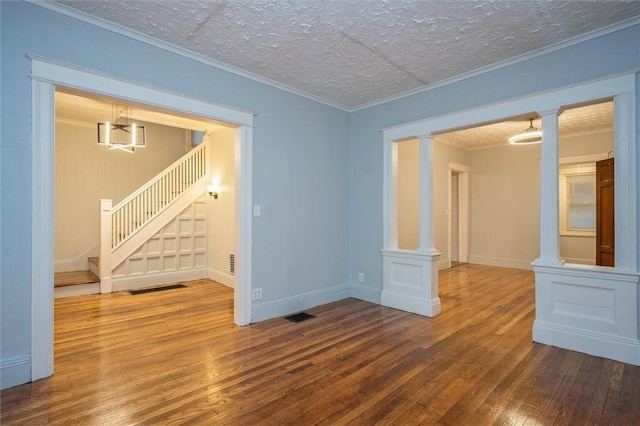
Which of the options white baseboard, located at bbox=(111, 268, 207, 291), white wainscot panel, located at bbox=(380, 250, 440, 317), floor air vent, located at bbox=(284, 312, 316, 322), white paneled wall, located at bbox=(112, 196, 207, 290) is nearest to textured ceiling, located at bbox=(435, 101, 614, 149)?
white wainscot panel, located at bbox=(380, 250, 440, 317)

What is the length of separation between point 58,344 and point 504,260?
7.75 metres

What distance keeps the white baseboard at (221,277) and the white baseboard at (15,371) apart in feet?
9.81

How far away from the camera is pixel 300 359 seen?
2684 mm

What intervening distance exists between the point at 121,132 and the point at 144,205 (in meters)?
1.24

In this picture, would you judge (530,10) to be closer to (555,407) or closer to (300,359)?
(555,407)

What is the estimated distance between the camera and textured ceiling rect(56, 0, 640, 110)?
235 centimetres

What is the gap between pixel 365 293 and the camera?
4496 mm

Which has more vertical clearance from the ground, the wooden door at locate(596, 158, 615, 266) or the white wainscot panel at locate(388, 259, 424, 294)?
the wooden door at locate(596, 158, 615, 266)

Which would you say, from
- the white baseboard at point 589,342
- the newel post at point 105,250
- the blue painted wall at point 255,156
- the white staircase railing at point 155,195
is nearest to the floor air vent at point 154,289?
the newel post at point 105,250

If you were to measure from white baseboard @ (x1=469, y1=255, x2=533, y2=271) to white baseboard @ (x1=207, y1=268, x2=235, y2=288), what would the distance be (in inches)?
221

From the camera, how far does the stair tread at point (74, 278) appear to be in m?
4.65

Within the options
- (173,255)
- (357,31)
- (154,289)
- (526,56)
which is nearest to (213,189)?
(173,255)

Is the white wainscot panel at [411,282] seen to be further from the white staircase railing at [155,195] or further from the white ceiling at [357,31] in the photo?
the white staircase railing at [155,195]

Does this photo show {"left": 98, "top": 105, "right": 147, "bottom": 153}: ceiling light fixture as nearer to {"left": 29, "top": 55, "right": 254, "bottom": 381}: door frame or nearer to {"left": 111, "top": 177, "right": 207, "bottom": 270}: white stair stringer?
{"left": 111, "top": 177, "right": 207, "bottom": 270}: white stair stringer
